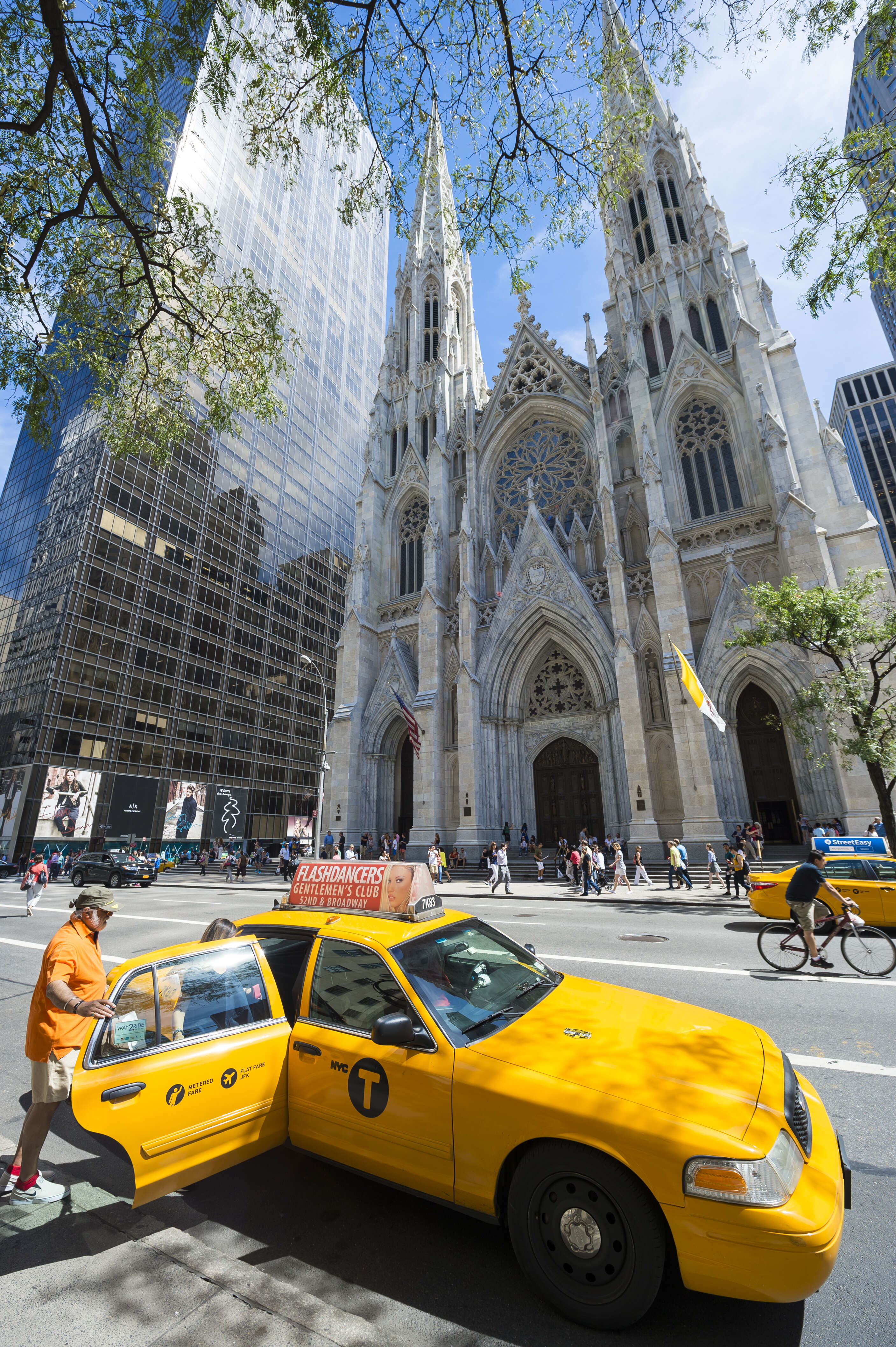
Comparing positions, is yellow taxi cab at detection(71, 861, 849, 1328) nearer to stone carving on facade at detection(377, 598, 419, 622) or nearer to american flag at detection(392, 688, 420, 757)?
american flag at detection(392, 688, 420, 757)

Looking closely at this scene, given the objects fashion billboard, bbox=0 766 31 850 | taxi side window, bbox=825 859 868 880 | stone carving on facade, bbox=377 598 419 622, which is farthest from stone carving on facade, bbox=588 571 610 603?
fashion billboard, bbox=0 766 31 850

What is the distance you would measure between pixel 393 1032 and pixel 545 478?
1171 inches

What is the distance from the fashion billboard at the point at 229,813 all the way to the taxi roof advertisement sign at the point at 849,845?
119 ft

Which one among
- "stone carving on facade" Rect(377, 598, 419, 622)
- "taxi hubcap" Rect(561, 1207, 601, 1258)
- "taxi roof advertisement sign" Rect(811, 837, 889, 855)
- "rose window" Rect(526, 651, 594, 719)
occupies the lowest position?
"taxi hubcap" Rect(561, 1207, 601, 1258)

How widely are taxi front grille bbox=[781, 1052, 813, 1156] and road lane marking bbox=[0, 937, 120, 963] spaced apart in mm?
8506

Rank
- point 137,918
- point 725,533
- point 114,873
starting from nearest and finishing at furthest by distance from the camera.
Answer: point 137,918 → point 114,873 → point 725,533

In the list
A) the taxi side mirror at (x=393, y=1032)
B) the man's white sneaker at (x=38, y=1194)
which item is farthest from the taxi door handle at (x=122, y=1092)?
the taxi side mirror at (x=393, y=1032)

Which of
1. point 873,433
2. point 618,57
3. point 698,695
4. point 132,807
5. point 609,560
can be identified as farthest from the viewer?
point 873,433

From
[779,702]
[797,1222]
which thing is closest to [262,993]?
[797,1222]

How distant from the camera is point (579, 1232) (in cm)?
238

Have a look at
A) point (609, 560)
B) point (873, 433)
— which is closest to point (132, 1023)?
point (609, 560)

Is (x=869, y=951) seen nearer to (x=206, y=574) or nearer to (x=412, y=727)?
(x=412, y=727)

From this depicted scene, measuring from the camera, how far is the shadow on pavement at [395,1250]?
2.24 meters

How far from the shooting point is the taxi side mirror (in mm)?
2717
